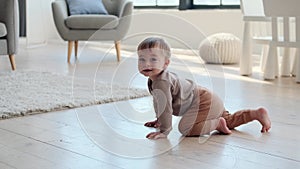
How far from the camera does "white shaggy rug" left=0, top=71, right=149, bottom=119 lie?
7.09ft

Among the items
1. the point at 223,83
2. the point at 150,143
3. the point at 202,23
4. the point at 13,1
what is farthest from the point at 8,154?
the point at 202,23

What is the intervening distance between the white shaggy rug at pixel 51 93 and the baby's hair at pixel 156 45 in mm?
749

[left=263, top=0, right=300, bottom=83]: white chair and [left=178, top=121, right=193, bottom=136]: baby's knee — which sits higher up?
[left=263, top=0, right=300, bottom=83]: white chair

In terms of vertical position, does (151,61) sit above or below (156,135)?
above

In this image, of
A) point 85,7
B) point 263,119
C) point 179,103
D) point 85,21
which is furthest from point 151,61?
point 85,7

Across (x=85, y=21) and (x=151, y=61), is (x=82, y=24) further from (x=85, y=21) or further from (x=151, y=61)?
(x=151, y=61)

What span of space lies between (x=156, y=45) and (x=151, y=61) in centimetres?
6

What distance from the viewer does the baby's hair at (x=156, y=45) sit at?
156 cm

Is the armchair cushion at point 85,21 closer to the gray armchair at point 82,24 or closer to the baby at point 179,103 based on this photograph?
the gray armchair at point 82,24

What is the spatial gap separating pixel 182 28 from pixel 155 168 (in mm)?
893

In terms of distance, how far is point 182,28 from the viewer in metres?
2.06

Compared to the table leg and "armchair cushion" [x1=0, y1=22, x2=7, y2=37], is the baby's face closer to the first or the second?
the table leg

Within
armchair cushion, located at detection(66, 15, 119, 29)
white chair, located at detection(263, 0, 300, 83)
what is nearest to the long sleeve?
white chair, located at detection(263, 0, 300, 83)

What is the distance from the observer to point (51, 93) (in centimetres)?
252
